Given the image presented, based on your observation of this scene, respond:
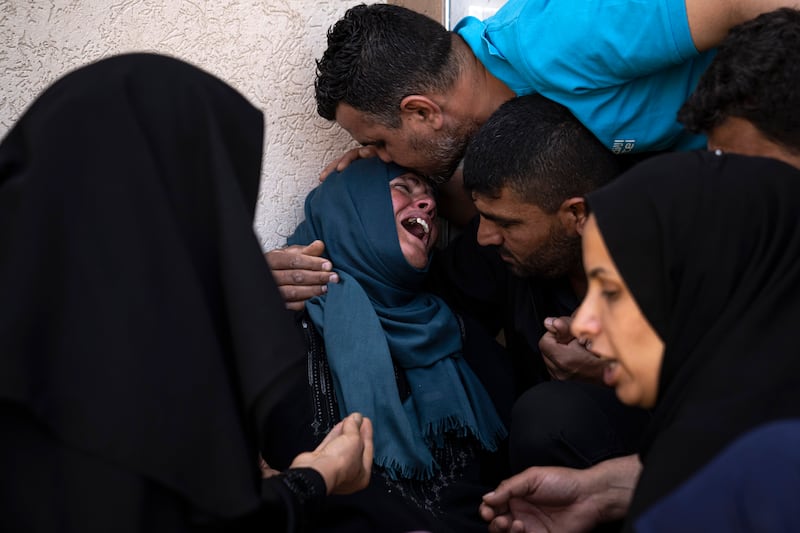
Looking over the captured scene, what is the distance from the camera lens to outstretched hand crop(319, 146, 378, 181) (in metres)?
3.58

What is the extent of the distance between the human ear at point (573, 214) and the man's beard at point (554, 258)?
0.10 feet

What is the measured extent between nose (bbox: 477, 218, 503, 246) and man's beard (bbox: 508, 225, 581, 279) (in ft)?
0.35

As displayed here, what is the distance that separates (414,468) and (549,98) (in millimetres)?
1313

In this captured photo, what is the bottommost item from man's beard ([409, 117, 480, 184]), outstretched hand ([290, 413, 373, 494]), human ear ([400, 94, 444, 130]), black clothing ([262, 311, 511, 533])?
black clothing ([262, 311, 511, 533])

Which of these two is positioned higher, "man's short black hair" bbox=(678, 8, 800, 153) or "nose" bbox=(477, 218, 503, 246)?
"man's short black hair" bbox=(678, 8, 800, 153)

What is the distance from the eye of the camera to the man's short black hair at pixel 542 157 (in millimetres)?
3082

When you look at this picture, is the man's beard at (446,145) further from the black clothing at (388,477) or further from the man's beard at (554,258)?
the black clothing at (388,477)

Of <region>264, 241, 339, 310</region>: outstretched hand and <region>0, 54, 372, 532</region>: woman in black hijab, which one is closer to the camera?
<region>0, 54, 372, 532</region>: woman in black hijab

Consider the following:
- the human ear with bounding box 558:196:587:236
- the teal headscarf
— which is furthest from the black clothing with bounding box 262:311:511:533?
the human ear with bounding box 558:196:587:236

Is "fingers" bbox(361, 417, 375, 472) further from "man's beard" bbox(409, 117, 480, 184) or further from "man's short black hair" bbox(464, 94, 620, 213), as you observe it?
"man's beard" bbox(409, 117, 480, 184)

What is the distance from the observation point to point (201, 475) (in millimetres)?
1678

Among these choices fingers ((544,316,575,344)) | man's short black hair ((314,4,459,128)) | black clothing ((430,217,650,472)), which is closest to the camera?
black clothing ((430,217,650,472))

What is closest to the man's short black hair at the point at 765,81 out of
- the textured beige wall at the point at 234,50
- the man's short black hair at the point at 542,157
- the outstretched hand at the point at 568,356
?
the man's short black hair at the point at 542,157

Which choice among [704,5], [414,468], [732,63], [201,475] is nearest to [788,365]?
[201,475]
